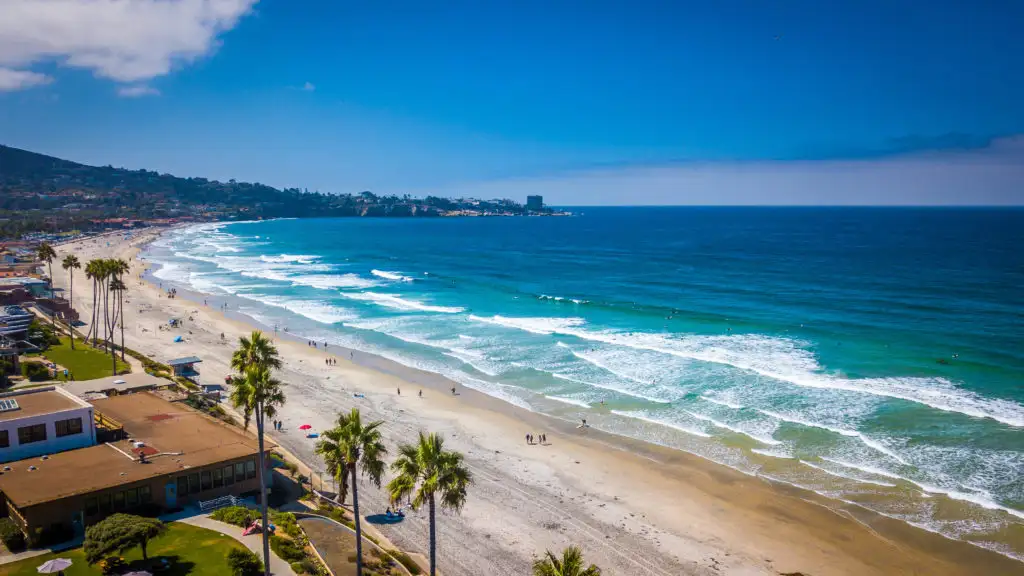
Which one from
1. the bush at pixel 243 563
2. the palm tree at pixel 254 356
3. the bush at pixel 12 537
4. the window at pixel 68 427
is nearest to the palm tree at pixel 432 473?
the palm tree at pixel 254 356

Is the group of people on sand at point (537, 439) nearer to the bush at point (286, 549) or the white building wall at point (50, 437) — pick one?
the bush at point (286, 549)

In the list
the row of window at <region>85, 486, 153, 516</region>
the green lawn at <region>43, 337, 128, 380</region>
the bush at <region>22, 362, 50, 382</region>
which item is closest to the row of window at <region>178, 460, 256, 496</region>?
the row of window at <region>85, 486, 153, 516</region>

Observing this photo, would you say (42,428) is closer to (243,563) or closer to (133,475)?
(133,475)

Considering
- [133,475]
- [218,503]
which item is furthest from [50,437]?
[218,503]

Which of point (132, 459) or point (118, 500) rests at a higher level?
point (132, 459)

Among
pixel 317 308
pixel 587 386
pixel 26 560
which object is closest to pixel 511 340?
pixel 587 386
